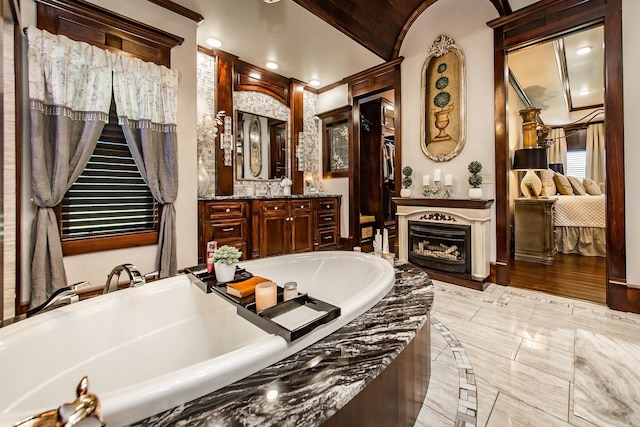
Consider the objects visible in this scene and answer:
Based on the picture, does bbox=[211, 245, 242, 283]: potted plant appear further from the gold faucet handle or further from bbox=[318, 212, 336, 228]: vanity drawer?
bbox=[318, 212, 336, 228]: vanity drawer

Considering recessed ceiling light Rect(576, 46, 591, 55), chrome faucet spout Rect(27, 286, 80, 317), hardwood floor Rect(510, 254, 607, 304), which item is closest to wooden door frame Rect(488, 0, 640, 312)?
hardwood floor Rect(510, 254, 607, 304)

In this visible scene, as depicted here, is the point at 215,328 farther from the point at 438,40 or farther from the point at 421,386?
the point at 438,40

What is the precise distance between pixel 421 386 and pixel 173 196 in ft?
8.52

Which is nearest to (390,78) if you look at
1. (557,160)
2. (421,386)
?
(421,386)

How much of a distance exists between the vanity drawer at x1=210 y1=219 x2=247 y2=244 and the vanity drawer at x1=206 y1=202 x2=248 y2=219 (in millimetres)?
74

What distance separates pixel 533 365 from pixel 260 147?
13.0 feet

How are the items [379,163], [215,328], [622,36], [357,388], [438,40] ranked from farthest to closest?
[379,163], [438,40], [622,36], [215,328], [357,388]

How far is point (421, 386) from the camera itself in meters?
1.35

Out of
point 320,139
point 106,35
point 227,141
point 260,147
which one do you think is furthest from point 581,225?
point 106,35

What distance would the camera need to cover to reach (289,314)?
116 cm

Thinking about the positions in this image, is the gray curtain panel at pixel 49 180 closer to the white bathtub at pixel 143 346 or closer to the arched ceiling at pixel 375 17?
the white bathtub at pixel 143 346

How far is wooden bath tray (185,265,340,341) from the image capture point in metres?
0.92

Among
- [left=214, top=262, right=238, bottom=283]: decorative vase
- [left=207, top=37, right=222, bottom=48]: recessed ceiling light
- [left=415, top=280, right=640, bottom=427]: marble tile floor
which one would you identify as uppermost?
[left=207, top=37, right=222, bottom=48]: recessed ceiling light

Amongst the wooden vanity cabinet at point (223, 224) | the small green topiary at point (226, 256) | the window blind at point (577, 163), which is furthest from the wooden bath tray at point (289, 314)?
the window blind at point (577, 163)
